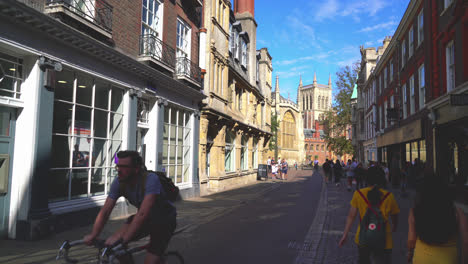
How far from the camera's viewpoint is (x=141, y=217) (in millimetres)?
2896

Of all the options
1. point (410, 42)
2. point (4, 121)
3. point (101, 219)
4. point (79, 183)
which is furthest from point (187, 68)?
point (410, 42)

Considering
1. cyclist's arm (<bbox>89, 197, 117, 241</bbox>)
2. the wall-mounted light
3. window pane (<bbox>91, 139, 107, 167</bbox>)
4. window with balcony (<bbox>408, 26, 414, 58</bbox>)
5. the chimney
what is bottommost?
cyclist's arm (<bbox>89, 197, 117, 241</bbox>)

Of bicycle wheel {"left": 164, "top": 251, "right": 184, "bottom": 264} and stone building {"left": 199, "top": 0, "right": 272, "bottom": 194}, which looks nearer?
A: bicycle wheel {"left": 164, "top": 251, "right": 184, "bottom": 264}

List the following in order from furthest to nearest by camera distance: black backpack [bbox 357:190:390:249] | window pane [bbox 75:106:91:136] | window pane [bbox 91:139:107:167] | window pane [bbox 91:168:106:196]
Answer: window pane [bbox 91:139:107:167] → window pane [bbox 91:168:106:196] → window pane [bbox 75:106:91:136] → black backpack [bbox 357:190:390:249]

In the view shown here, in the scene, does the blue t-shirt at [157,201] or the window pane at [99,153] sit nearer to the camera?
the blue t-shirt at [157,201]

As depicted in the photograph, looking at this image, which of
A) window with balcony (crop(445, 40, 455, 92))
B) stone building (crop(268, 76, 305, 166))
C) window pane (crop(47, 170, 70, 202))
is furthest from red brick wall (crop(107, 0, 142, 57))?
stone building (crop(268, 76, 305, 166))

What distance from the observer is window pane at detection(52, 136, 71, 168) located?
25.3 feet

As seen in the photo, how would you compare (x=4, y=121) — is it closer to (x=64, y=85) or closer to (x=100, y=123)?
(x=64, y=85)

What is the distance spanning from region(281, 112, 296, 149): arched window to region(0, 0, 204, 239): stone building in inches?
2837

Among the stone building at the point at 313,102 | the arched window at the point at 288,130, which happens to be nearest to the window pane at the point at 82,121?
the arched window at the point at 288,130

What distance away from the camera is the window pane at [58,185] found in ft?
24.8

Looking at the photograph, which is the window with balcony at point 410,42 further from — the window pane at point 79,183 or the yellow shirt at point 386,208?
the window pane at point 79,183

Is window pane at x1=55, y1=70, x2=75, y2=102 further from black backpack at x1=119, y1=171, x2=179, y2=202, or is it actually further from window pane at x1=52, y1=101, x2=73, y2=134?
black backpack at x1=119, y1=171, x2=179, y2=202

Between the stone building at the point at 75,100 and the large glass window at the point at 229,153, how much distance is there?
7626 mm
